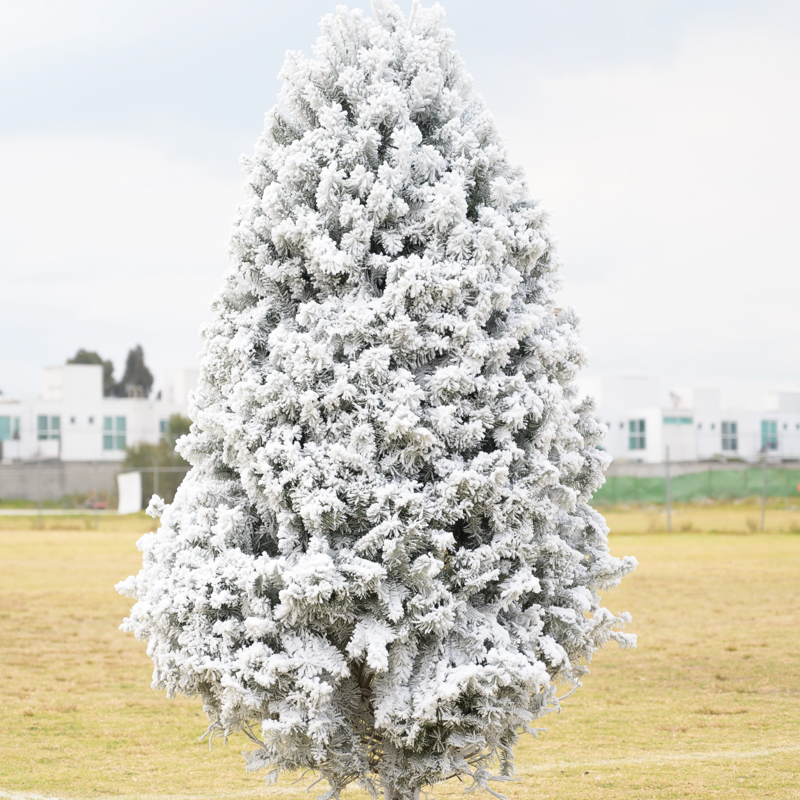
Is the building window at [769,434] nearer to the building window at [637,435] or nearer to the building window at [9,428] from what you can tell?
the building window at [637,435]

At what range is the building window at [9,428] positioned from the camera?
58.1 metres

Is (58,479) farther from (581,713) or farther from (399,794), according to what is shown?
(399,794)

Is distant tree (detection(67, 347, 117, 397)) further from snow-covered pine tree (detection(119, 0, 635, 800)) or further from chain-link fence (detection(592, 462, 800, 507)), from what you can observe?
snow-covered pine tree (detection(119, 0, 635, 800))

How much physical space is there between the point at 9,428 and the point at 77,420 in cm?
396

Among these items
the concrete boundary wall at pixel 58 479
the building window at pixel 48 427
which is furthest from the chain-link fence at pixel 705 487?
the building window at pixel 48 427

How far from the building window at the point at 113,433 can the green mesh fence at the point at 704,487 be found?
111 ft

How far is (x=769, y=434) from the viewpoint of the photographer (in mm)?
67062

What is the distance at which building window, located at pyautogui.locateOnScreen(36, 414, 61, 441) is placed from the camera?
59.5 meters

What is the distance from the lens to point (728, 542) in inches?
1025

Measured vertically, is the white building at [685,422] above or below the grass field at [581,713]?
→ above

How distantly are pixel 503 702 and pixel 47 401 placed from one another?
6065 cm

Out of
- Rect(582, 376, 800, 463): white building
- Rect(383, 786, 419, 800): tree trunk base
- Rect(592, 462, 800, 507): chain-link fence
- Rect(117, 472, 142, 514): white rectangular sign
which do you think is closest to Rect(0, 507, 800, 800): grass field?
Rect(383, 786, 419, 800): tree trunk base

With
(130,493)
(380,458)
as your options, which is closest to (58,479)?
(130,493)

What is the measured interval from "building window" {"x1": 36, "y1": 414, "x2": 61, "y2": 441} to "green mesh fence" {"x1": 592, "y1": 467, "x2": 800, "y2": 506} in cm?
3694
